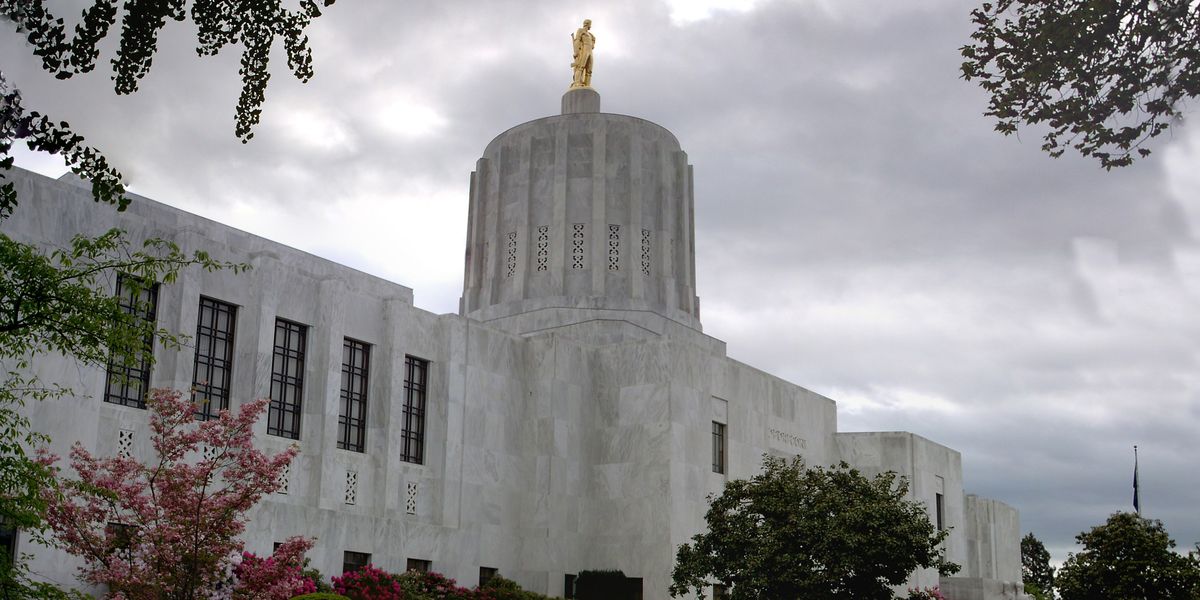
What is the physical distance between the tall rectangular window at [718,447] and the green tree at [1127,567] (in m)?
10.7

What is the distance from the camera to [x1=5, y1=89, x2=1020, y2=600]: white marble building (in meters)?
27.1

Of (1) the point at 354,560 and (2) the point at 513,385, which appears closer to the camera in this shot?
(1) the point at 354,560

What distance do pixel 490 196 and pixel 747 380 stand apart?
11.0 metres

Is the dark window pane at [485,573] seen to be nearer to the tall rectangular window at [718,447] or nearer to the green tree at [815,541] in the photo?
the green tree at [815,541]

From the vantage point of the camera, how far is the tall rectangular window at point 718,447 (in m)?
36.4

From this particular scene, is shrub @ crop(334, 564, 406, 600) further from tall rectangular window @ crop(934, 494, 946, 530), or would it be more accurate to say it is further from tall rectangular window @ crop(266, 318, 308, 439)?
tall rectangular window @ crop(934, 494, 946, 530)

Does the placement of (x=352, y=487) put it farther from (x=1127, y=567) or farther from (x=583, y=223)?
(x=1127, y=567)

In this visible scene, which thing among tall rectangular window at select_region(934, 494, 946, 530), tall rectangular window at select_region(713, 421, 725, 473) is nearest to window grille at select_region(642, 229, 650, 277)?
tall rectangular window at select_region(713, 421, 725, 473)

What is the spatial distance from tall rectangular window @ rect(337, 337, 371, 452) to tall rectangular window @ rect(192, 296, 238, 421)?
3331mm

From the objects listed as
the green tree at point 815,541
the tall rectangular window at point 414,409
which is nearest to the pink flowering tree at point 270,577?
the green tree at point 815,541

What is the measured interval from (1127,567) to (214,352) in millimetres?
21611

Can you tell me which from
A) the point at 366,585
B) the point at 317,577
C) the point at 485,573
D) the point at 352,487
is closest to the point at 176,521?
the point at 366,585

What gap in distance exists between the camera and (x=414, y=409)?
105 ft

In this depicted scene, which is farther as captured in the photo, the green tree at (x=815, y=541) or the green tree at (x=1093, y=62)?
the green tree at (x=815, y=541)
